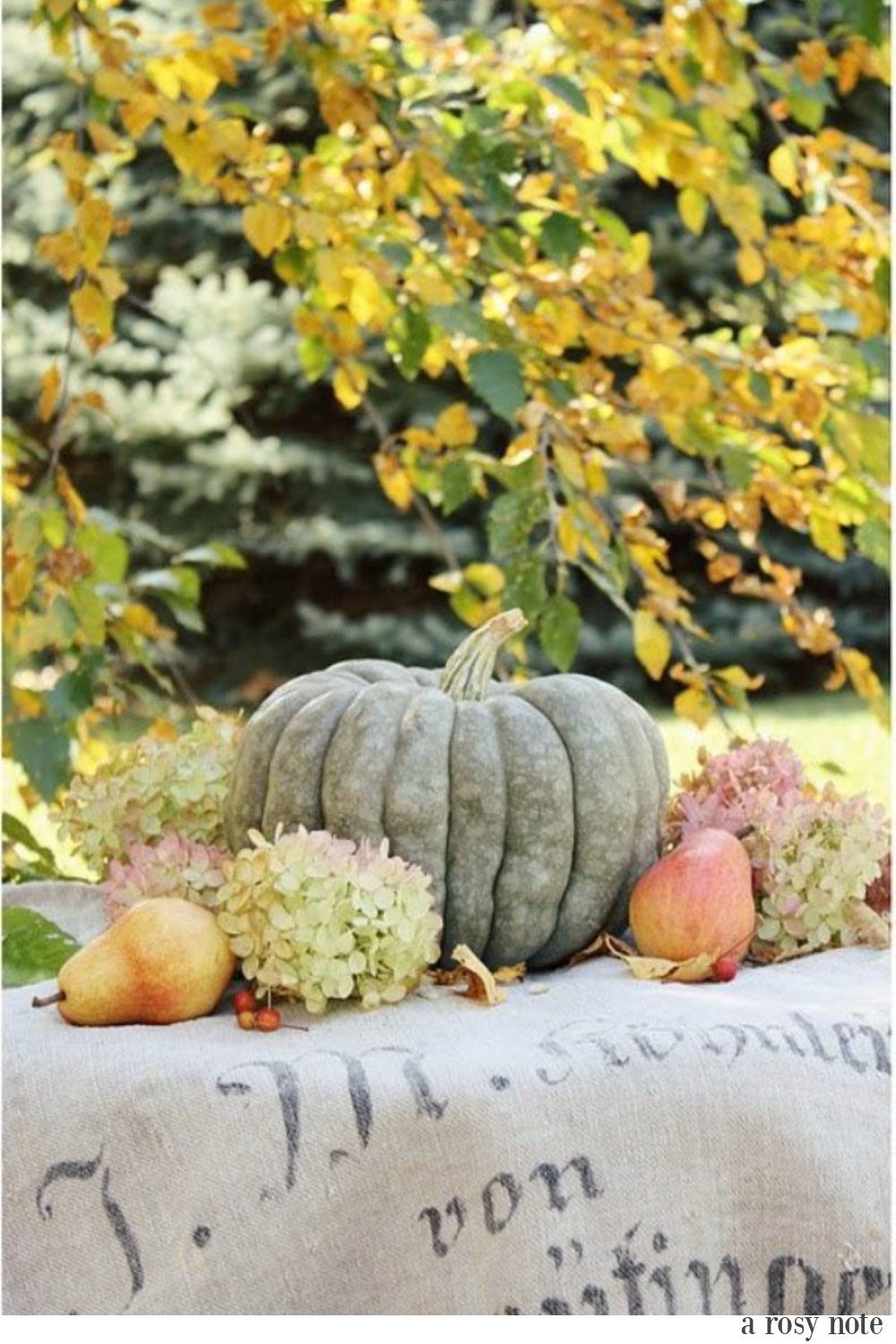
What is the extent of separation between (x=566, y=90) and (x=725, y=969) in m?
1.05

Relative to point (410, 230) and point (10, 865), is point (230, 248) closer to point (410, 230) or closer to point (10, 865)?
point (410, 230)

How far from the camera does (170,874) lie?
1.13 m

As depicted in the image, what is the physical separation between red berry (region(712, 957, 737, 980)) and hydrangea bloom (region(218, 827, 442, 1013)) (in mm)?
202

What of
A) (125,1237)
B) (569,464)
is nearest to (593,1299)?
(125,1237)

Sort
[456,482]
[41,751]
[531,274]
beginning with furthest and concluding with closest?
[531,274] → [456,482] → [41,751]

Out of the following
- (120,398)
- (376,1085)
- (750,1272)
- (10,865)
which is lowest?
(120,398)

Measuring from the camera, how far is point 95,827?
1.32 meters

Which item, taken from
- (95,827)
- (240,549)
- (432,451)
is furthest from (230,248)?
(95,827)

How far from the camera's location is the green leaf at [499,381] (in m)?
1.71

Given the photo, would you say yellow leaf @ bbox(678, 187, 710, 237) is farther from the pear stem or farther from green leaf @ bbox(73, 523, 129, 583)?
the pear stem

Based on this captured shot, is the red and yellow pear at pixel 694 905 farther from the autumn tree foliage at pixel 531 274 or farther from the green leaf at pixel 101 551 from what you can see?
the green leaf at pixel 101 551

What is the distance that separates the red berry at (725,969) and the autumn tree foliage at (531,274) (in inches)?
28.9

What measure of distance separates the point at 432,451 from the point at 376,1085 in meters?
1.50

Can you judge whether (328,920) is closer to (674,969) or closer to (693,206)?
(674,969)
